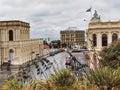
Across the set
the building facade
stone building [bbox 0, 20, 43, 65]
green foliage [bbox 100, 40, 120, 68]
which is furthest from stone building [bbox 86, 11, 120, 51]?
the building facade

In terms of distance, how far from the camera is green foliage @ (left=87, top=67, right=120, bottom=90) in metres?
18.6

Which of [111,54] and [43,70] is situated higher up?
[111,54]

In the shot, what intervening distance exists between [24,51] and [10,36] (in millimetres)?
7035

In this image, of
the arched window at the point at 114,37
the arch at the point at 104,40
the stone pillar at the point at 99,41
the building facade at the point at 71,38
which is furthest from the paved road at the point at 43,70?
the building facade at the point at 71,38

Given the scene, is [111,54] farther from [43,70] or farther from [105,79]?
[105,79]

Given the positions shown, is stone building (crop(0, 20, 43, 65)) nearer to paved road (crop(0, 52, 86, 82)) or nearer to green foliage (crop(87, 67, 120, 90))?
paved road (crop(0, 52, 86, 82))

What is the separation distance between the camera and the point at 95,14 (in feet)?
194

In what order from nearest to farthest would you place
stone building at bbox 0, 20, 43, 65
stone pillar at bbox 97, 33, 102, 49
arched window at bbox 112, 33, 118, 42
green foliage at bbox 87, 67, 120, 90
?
green foliage at bbox 87, 67, 120, 90, stone pillar at bbox 97, 33, 102, 49, arched window at bbox 112, 33, 118, 42, stone building at bbox 0, 20, 43, 65

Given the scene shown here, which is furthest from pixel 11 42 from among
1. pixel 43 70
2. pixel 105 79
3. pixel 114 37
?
pixel 105 79

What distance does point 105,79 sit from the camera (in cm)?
1878

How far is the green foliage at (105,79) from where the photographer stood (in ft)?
61.2

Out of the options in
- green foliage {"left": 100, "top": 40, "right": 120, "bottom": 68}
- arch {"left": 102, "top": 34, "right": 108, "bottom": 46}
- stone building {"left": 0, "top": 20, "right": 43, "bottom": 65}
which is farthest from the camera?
stone building {"left": 0, "top": 20, "right": 43, "bottom": 65}

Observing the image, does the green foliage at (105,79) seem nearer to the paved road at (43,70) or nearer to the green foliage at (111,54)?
the paved road at (43,70)

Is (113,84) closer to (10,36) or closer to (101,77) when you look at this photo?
(101,77)
